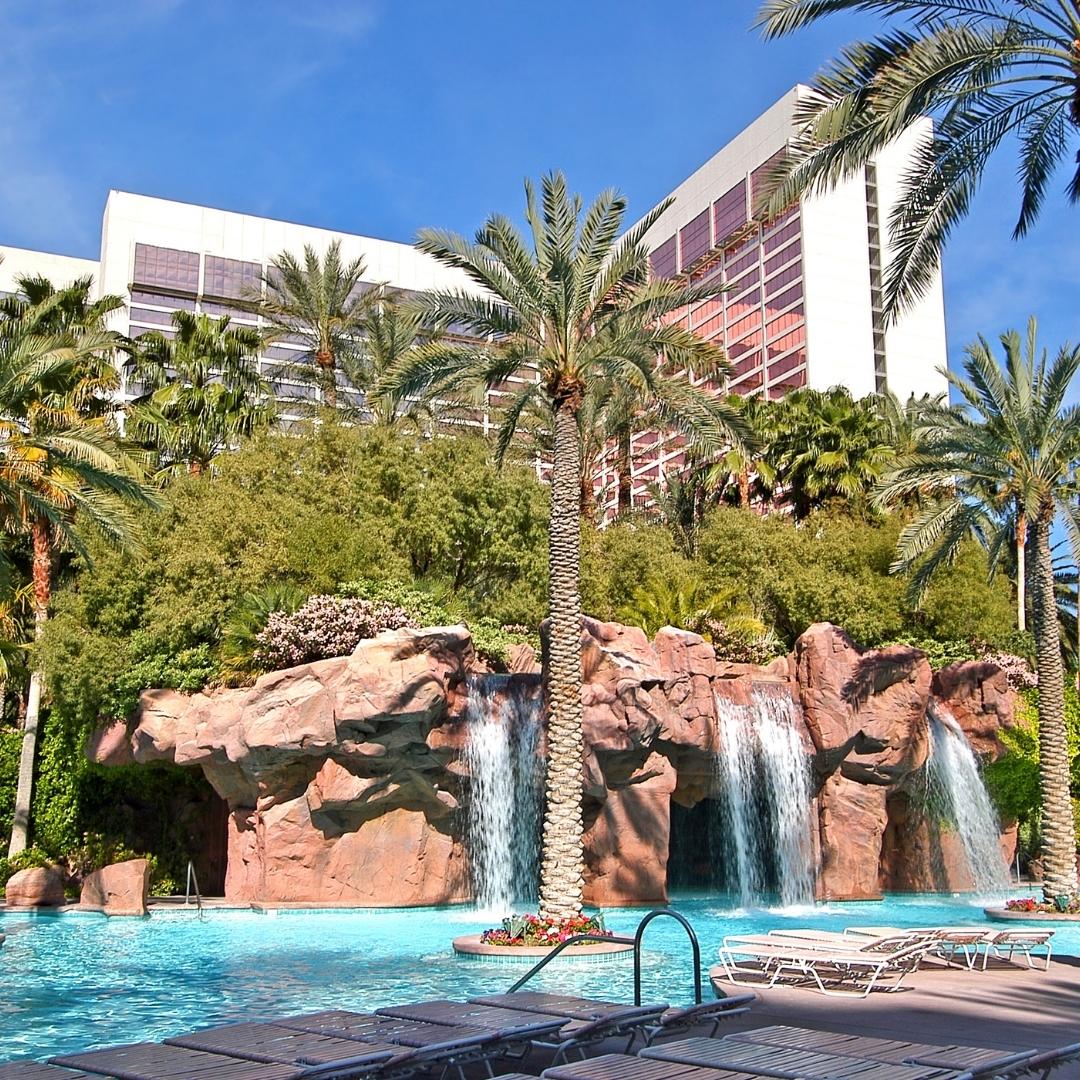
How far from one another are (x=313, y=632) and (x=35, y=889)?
25.7 feet

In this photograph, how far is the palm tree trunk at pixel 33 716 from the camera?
90.2 ft

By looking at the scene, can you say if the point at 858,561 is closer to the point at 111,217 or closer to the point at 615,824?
the point at 615,824

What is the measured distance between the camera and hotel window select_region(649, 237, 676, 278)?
115438mm

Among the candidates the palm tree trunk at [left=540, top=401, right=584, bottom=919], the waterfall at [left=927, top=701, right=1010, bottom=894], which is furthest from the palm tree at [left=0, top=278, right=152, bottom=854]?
the waterfall at [left=927, top=701, right=1010, bottom=894]

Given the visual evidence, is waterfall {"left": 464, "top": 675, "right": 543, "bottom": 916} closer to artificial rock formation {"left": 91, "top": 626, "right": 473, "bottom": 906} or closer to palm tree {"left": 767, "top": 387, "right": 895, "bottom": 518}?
artificial rock formation {"left": 91, "top": 626, "right": 473, "bottom": 906}

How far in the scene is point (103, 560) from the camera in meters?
27.3

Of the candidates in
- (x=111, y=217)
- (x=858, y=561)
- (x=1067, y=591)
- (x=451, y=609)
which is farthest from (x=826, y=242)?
(x=451, y=609)

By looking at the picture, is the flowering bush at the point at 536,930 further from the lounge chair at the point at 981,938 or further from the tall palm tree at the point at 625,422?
the tall palm tree at the point at 625,422

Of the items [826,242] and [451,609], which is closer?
[451,609]

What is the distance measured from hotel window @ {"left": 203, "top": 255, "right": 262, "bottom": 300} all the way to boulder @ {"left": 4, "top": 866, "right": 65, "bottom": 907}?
69.9 metres

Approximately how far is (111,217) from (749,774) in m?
78.9

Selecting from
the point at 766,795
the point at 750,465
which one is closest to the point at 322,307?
the point at 750,465

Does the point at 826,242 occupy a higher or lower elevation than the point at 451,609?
higher

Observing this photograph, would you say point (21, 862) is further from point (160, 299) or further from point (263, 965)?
point (160, 299)
